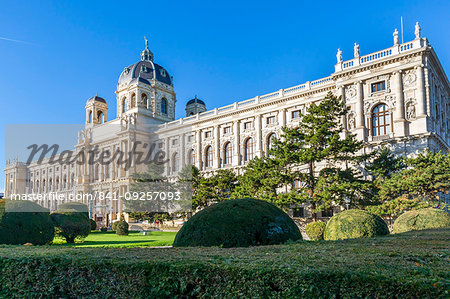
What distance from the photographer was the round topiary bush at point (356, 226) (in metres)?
13.8

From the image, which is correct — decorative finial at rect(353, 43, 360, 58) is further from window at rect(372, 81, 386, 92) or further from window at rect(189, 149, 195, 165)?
window at rect(189, 149, 195, 165)

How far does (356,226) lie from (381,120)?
21.2m

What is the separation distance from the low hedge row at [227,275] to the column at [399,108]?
2611 cm

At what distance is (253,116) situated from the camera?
43844 mm

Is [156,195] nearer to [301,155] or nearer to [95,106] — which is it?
[301,155]

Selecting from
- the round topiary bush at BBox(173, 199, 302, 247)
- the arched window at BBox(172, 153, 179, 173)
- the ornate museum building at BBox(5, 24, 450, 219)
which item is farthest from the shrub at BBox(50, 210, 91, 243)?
the arched window at BBox(172, 153, 179, 173)

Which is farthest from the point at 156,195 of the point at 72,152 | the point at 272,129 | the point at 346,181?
the point at 72,152

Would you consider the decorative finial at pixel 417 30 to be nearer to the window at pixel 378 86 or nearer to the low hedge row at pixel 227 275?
the window at pixel 378 86

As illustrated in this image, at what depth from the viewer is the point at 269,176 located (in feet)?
95.9

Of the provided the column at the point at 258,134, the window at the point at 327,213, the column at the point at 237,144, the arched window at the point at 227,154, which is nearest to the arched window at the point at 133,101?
the arched window at the point at 227,154

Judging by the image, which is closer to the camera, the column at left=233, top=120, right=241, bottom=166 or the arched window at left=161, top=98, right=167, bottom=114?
the column at left=233, top=120, right=241, bottom=166

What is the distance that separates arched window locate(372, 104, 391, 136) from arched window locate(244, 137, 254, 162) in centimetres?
1502

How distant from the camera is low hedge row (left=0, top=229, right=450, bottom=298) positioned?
12.9 feet

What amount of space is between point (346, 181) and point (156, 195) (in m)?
21.7
